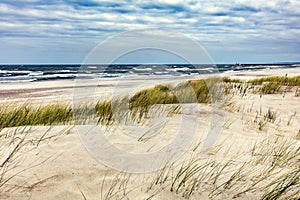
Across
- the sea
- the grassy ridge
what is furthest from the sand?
the sea

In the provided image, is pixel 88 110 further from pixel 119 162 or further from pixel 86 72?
pixel 86 72

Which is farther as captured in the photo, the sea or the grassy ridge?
the sea

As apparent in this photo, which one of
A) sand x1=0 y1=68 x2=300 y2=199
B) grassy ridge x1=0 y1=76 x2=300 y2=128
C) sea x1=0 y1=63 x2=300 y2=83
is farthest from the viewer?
sea x1=0 y1=63 x2=300 y2=83

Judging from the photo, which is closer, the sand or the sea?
the sand

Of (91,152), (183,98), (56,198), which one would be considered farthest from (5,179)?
(183,98)

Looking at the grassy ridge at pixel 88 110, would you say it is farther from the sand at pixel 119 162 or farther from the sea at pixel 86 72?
the sea at pixel 86 72

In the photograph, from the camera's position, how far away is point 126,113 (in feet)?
17.7

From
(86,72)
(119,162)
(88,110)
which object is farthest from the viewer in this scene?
(86,72)

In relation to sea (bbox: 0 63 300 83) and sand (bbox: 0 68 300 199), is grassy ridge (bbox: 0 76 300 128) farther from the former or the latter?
sea (bbox: 0 63 300 83)

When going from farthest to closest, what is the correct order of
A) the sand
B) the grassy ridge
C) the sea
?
1. the sea
2. the grassy ridge
3. the sand

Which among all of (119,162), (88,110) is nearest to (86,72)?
(88,110)

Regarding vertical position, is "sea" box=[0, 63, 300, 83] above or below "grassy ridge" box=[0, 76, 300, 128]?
below

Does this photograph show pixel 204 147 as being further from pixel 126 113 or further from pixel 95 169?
pixel 126 113

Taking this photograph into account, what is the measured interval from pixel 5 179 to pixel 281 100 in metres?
8.06
